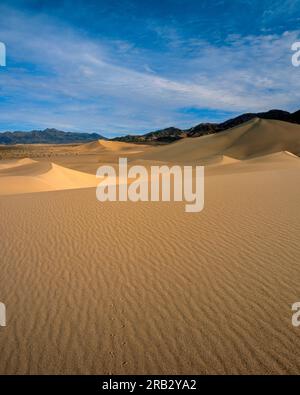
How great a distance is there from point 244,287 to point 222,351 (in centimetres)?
139

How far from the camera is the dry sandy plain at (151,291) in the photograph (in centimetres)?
327

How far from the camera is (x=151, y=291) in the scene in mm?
4535

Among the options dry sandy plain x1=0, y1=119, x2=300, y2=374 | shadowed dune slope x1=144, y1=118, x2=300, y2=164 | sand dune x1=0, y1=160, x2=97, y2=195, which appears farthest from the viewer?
shadowed dune slope x1=144, y1=118, x2=300, y2=164

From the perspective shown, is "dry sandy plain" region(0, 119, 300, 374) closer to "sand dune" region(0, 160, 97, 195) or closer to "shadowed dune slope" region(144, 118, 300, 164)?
"sand dune" region(0, 160, 97, 195)

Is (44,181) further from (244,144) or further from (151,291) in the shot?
(244,144)

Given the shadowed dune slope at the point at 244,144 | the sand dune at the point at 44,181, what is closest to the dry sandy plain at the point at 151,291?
the sand dune at the point at 44,181

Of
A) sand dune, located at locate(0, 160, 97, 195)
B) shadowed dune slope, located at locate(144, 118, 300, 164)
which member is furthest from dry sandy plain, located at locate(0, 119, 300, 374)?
shadowed dune slope, located at locate(144, 118, 300, 164)

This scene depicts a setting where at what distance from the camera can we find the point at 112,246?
6.48m

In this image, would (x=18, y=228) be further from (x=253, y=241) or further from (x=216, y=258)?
(x=253, y=241)

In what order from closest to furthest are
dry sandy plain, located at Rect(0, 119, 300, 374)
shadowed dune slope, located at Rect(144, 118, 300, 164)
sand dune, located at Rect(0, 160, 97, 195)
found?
dry sandy plain, located at Rect(0, 119, 300, 374), sand dune, located at Rect(0, 160, 97, 195), shadowed dune slope, located at Rect(144, 118, 300, 164)

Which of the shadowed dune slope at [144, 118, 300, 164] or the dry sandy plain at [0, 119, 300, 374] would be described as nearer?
the dry sandy plain at [0, 119, 300, 374]

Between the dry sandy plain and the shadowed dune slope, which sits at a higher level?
the shadowed dune slope

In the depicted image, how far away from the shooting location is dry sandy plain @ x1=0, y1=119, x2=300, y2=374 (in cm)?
327

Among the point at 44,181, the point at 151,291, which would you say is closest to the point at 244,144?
the point at 44,181
